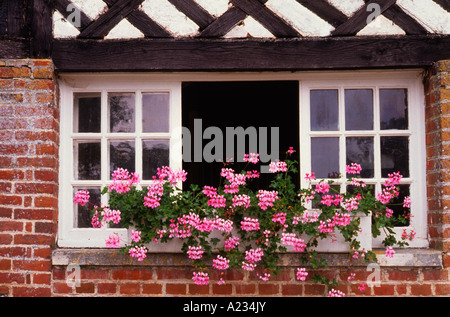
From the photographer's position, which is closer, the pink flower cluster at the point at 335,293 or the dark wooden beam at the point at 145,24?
the pink flower cluster at the point at 335,293

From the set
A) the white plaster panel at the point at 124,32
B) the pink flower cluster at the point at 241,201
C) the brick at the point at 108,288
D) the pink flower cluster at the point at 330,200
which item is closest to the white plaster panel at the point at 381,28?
the pink flower cluster at the point at 330,200

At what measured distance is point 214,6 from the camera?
3.19 meters

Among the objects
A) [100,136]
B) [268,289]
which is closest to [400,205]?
[268,289]

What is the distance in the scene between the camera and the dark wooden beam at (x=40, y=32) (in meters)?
3.15

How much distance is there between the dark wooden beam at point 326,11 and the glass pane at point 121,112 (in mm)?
1467

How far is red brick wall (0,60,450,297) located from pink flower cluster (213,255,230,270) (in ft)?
0.84

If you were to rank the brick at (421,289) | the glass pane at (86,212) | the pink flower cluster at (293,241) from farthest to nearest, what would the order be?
1. the glass pane at (86,212)
2. the brick at (421,289)
3. the pink flower cluster at (293,241)

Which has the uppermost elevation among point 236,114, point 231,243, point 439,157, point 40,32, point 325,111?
point 40,32

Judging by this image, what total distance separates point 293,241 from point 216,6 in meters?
1.76

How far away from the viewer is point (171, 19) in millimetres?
3182

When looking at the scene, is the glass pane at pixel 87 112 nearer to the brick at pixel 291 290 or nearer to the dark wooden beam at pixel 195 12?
the dark wooden beam at pixel 195 12

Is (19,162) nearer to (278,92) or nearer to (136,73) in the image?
(136,73)

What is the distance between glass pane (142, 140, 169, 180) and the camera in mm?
3266

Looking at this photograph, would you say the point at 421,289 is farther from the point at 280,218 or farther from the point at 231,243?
the point at 231,243
